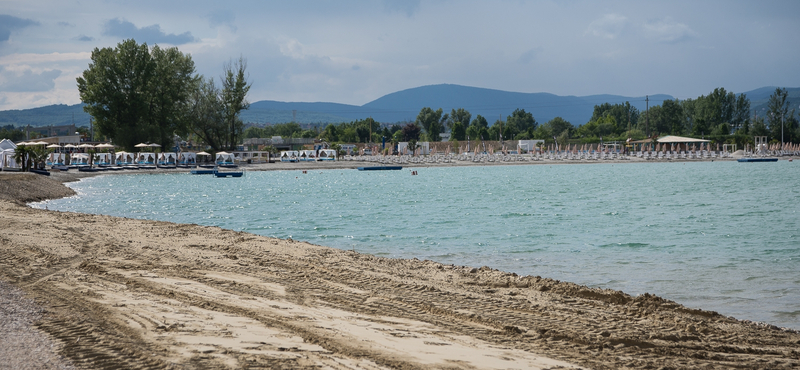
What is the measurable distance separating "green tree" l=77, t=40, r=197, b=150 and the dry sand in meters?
46.7

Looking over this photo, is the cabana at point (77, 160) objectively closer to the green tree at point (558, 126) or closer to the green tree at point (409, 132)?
the green tree at point (409, 132)

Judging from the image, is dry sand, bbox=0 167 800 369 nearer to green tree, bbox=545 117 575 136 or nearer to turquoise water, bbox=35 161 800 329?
turquoise water, bbox=35 161 800 329

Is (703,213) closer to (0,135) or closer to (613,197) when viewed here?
(613,197)

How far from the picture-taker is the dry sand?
158 inches

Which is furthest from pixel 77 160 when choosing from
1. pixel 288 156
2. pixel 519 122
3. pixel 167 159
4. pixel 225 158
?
pixel 519 122

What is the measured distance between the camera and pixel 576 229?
14.3 m

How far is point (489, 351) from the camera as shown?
165 inches

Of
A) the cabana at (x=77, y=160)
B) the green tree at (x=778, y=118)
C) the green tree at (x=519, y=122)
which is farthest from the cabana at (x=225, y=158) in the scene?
the green tree at (x=519, y=122)

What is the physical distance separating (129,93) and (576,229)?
46.8 m

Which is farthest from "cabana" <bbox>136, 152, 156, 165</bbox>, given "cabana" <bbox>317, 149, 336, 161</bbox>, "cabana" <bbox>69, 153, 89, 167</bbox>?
"cabana" <bbox>317, 149, 336, 161</bbox>

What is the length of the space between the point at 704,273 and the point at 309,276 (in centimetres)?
573

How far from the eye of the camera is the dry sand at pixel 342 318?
4.01 m

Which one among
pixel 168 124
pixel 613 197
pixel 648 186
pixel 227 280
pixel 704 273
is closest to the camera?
pixel 227 280

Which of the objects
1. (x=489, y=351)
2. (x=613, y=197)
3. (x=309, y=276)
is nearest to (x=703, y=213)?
(x=613, y=197)
